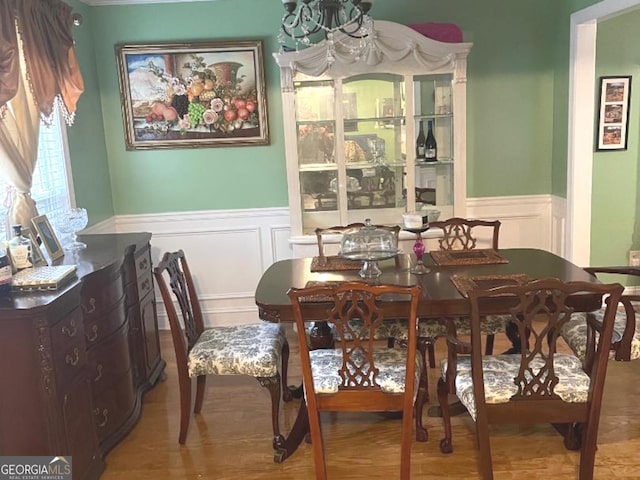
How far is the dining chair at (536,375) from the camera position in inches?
83.6

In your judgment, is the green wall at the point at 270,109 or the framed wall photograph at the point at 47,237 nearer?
the framed wall photograph at the point at 47,237

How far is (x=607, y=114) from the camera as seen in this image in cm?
417

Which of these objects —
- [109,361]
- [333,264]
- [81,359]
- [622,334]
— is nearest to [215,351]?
[109,361]

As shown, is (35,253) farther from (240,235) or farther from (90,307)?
(240,235)

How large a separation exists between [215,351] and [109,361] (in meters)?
0.50

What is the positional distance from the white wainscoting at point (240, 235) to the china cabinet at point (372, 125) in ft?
1.15

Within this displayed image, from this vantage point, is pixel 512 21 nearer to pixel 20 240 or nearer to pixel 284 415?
pixel 284 415

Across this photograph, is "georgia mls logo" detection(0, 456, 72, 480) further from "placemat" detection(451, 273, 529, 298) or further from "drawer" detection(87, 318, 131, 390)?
"placemat" detection(451, 273, 529, 298)

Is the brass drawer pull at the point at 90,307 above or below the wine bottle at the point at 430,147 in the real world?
below

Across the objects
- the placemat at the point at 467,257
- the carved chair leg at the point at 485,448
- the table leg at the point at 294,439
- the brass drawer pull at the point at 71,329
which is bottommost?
the table leg at the point at 294,439

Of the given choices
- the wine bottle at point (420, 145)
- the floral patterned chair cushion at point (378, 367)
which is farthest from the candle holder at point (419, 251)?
the wine bottle at point (420, 145)

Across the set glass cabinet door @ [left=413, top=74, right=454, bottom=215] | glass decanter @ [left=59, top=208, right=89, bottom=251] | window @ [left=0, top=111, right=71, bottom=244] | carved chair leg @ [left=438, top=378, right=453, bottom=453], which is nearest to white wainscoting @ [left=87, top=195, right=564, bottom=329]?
glass cabinet door @ [left=413, top=74, right=454, bottom=215]

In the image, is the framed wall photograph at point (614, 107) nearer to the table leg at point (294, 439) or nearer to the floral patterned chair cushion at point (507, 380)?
the floral patterned chair cushion at point (507, 380)

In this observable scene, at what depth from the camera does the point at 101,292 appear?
2.72m
